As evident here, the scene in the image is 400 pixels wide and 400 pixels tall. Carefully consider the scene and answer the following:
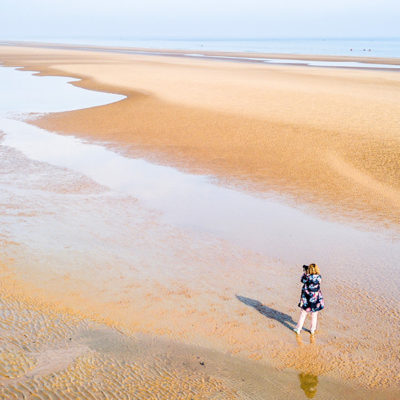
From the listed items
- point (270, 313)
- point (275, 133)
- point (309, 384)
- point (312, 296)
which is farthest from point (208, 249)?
point (275, 133)

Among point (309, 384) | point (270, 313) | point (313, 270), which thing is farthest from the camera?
point (270, 313)

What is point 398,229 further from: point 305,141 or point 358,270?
point 305,141

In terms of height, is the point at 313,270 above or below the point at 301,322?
above

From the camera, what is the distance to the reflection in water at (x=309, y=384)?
6.74 metres

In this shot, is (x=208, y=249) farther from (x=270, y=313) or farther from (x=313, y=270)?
(x=313, y=270)

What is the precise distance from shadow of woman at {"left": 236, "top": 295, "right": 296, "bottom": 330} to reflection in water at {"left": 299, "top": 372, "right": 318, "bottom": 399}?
1292 mm

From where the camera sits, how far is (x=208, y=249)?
11320 mm

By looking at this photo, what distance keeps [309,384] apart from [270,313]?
6.35 ft

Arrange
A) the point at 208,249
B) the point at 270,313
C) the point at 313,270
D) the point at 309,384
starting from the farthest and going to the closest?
the point at 208,249, the point at 270,313, the point at 313,270, the point at 309,384

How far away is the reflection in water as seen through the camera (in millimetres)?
6738

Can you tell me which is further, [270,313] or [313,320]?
[270,313]

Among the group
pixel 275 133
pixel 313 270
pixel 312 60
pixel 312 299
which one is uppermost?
pixel 312 60

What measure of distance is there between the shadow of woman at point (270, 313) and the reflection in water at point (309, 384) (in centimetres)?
129

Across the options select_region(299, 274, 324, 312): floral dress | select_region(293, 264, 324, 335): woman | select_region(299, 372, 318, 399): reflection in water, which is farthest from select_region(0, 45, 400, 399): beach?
select_region(299, 274, 324, 312): floral dress
